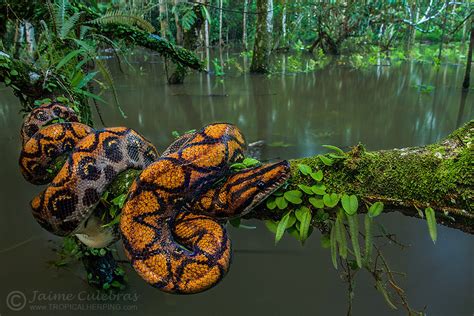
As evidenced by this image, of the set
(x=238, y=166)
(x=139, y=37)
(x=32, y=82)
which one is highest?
(x=139, y=37)

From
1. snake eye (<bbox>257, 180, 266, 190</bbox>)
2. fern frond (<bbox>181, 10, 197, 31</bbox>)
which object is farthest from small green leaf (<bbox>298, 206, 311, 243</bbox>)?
fern frond (<bbox>181, 10, 197, 31</bbox>)

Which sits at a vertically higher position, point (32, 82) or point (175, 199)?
point (32, 82)

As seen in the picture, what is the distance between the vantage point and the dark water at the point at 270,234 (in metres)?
3.92

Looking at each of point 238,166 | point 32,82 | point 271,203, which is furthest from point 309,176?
point 32,82

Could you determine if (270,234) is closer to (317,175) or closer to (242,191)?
(242,191)

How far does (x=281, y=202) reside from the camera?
204cm

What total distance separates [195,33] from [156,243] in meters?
12.8

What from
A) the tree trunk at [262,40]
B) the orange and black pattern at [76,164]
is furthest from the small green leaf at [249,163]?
the tree trunk at [262,40]

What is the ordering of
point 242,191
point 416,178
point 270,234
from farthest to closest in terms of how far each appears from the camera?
point 270,234 < point 242,191 < point 416,178

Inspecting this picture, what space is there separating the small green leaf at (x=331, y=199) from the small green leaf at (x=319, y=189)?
27mm

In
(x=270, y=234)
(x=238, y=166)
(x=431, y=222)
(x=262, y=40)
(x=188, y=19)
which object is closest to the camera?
(x=431, y=222)

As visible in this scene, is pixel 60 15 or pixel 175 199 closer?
pixel 175 199

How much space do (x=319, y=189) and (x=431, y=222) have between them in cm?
56

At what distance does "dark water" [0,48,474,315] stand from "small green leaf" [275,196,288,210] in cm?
226
